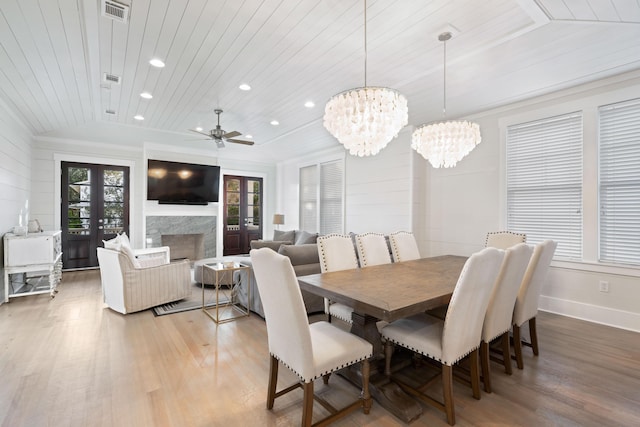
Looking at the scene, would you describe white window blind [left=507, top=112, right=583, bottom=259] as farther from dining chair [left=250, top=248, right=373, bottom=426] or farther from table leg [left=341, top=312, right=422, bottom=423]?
dining chair [left=250, top=248, right=373, bottom=426]

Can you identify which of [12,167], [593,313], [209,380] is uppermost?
[12,167]

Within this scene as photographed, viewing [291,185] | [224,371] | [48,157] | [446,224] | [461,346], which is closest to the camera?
[461,346]

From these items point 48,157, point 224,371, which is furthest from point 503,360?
point 48,157

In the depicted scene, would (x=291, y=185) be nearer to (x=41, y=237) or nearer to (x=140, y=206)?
(x=140, y=206)

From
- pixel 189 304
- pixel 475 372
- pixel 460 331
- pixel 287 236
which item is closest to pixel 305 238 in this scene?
pixel 287 236

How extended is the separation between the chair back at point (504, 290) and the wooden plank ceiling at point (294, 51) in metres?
1.85

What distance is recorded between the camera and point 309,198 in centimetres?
A: 770

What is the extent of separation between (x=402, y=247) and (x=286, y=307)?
213 centimetres

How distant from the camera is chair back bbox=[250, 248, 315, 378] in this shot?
1604 millimetres

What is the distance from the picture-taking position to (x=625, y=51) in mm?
2859

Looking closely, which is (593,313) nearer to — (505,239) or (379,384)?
(505,239)

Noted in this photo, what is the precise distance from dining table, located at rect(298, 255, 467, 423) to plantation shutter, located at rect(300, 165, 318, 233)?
4872mm

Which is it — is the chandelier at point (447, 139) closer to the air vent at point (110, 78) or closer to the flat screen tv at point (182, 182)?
the air vent at point (110, 78)

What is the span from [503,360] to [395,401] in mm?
1171
